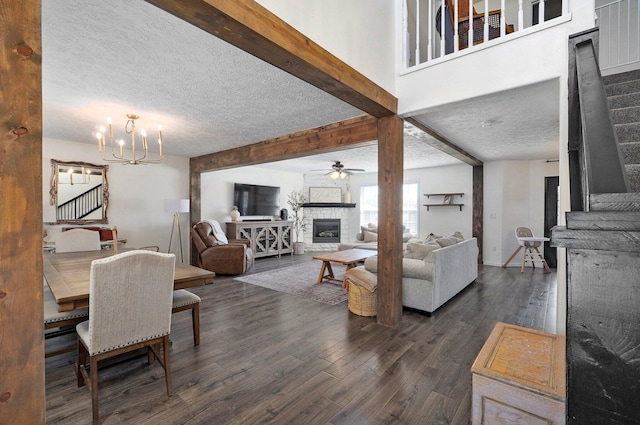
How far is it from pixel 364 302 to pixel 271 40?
2.78 metres

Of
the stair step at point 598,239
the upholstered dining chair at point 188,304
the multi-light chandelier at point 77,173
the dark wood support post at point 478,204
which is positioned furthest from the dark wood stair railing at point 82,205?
the dark wood support post at point 478,204

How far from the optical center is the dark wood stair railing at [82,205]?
484 centimetres

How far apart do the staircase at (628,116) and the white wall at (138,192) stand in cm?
649

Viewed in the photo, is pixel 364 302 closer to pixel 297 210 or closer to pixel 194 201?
pixel 194 201

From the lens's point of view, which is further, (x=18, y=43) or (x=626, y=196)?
(x=18, y=43)

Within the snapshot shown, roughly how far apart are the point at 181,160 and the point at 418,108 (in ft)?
16.9

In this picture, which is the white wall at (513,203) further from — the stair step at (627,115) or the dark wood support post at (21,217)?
the dark wood support post at (21,217)

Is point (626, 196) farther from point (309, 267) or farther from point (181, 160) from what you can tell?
point (181, 160)

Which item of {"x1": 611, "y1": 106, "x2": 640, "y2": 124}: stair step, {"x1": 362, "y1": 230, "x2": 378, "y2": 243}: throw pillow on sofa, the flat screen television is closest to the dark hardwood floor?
{"x1": 611, "y1": 106, "x2": 640, "y2": 124}: stair step

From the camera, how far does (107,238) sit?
4.97m

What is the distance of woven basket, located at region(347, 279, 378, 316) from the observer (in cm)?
335

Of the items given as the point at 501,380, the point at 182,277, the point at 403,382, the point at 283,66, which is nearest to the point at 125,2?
the point at 283,66

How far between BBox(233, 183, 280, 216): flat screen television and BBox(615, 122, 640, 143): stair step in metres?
6.57

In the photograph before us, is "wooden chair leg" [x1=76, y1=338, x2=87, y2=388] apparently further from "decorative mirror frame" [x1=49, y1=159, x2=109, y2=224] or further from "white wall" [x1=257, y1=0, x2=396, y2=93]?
"decorative mirror frame" [x1=49, y1=159, x2=109, y2=224]
